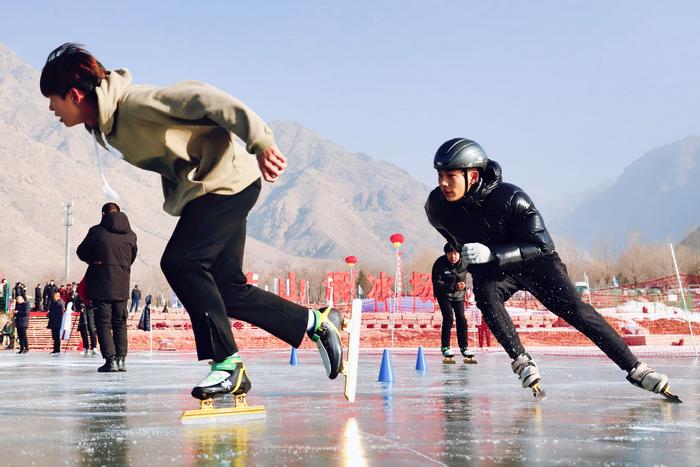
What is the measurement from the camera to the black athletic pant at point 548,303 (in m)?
→ 5.52

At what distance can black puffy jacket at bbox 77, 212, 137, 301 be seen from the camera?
9.46m

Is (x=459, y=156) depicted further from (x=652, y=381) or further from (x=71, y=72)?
(x=71, y=72)

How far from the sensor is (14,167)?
18588cm

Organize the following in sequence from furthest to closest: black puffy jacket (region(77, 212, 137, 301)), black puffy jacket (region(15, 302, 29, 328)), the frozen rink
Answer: black puffy jacket (region(15, 302, 29, 328))
black puffy jacket (region(77, 212, 137, 301))
the frozen rink

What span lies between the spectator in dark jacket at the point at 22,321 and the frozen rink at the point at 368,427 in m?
11.5

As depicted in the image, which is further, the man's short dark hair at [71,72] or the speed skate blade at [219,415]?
the man's short dark hair at [71,72]

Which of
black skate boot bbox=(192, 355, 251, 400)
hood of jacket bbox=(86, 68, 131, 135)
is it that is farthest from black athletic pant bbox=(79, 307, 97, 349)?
hood of jacket bbox=(86, 68, 131, 135)

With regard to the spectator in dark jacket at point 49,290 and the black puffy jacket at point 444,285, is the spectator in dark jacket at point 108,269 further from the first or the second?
the spectator in dark jacket at point 49,290

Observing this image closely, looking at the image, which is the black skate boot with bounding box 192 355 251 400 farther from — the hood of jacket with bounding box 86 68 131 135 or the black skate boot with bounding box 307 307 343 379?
the hood of jacket with bounding box 86 68 131 135

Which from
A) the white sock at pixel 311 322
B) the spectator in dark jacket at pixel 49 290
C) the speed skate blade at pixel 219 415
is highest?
the spectator in dark jacket at pixel 49 290

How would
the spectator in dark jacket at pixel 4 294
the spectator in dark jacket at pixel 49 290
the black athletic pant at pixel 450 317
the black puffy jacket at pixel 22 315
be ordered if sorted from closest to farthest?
1. the black athletic pant at pixel 450 317
2. the black puffy jacket at pixel 22 315
3. the spectator in dark jacket at pixel 49 290
4. the spectator in dark jacket at pixel 4 294

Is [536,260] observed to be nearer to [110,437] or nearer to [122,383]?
[110,437]

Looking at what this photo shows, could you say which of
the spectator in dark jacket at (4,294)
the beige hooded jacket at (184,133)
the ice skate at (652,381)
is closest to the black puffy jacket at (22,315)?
the beige hooded jacket at (184,133)

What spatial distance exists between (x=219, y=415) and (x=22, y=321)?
15484 mm
